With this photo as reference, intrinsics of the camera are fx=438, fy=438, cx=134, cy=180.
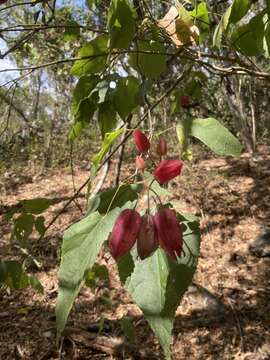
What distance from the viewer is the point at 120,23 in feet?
2.25

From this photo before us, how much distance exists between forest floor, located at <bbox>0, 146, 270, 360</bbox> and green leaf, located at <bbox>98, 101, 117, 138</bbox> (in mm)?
909

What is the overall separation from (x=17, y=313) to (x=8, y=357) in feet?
1.60

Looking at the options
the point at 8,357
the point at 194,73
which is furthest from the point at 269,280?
the point at 194,73

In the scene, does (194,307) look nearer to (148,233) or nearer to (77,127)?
(77,127)

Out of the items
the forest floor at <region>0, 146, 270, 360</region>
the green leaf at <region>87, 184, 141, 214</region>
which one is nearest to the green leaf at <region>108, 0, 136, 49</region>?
the green leaf at <region>87, 184, 141, 214</region>

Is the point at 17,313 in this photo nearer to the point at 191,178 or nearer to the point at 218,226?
the point at 218,226

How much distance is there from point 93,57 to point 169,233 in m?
0.46

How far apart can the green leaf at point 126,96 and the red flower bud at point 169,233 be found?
365mm

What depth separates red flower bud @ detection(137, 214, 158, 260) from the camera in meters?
0.51

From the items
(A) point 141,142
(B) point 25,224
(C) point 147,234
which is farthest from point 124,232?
(B) point 25,224

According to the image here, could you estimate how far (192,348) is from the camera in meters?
2.48

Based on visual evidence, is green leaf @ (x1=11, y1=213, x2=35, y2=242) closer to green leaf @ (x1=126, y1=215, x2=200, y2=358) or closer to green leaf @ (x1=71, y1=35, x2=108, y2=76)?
green leaf @ (x1=71, y1=35, x2=108, y2=76)

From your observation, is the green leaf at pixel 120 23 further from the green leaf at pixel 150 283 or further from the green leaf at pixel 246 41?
the green leaf at pixel 150 283

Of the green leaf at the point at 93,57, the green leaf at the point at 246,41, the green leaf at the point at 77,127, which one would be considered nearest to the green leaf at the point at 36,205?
the green leaf at the point at 77,127
